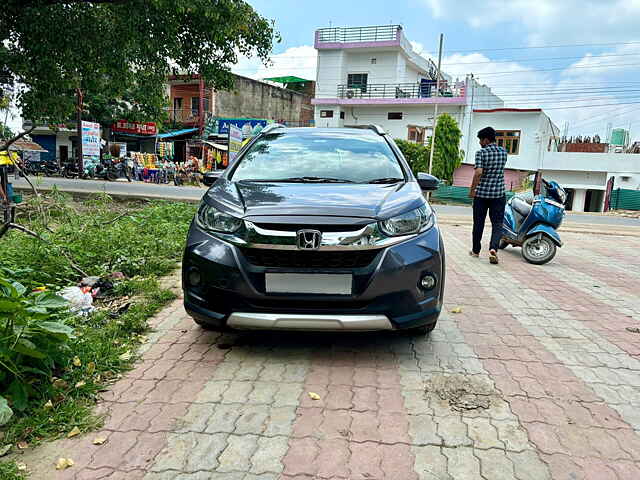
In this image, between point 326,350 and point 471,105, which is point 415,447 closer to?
point 326,350

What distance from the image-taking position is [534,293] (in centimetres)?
545

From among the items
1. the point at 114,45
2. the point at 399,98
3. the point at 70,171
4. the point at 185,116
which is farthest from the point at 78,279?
the point at 185,116

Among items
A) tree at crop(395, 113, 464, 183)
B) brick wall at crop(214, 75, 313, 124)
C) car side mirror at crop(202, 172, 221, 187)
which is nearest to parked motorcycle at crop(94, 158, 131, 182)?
brick wall at crop(214, 75, 313, 124)

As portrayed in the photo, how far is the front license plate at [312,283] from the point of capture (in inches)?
116

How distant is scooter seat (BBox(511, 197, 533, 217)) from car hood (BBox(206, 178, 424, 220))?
14.8 feet

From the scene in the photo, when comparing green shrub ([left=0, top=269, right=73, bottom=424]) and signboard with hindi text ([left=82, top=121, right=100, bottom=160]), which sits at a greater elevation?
signboard with hindi text ([left=82, top=121, right=100, bottom=160])

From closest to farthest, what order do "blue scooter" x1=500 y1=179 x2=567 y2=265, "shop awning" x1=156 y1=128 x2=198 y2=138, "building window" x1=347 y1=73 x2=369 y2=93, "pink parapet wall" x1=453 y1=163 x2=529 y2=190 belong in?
"blue scooter" x1=500 y1=179 x2=567 y2=265, "pink parapet wall" x1=453 y1=163 x2=529 y2=190, "shop awning" x1=156 y1=128 x2=198 y2=138, "building window" x1=347 y1=73 x2=369 y2=93

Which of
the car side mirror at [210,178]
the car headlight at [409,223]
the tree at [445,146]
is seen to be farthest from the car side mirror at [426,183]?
the tree at [445,146]

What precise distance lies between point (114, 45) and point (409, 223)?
30.3 feet

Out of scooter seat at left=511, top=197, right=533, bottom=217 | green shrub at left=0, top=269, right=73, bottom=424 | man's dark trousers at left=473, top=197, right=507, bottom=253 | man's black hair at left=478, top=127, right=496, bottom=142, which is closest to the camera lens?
green shrub at left=0, top=269, right=73, bottom=424

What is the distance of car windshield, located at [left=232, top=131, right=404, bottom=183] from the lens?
389cm

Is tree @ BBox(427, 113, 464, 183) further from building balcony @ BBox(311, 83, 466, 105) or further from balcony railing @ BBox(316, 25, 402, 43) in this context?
balcony railing @ BBox(316, 25, 402, 43)

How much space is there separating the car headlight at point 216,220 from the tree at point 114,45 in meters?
7.14

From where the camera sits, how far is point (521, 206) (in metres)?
7.66
